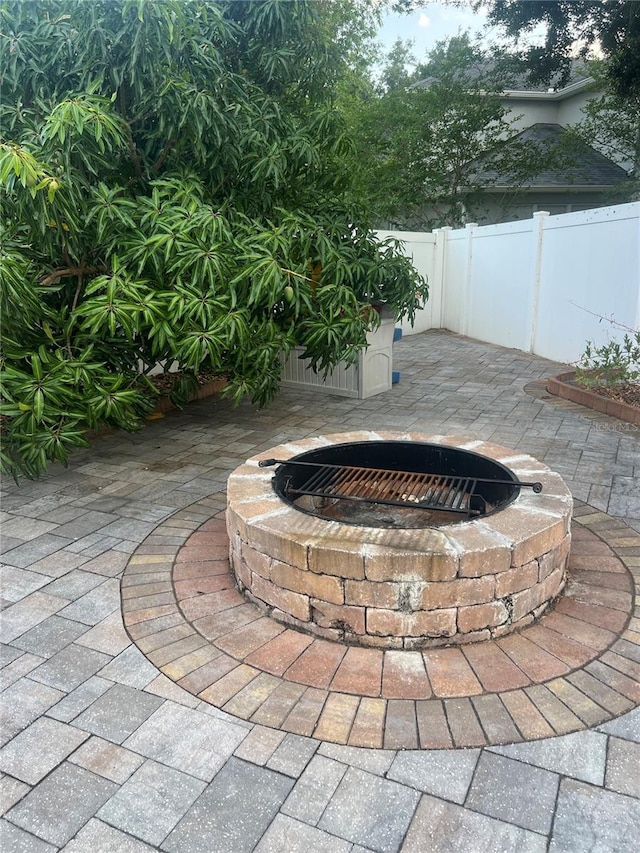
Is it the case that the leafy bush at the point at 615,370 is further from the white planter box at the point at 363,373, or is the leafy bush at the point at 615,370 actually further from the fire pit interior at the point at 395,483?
the fire pit interior at the point at 395,483

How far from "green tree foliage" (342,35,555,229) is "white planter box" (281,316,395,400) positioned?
674 cm

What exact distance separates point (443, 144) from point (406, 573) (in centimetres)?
1285

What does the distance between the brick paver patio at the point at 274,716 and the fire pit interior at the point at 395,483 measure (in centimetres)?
53

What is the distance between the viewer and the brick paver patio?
158 centimetres

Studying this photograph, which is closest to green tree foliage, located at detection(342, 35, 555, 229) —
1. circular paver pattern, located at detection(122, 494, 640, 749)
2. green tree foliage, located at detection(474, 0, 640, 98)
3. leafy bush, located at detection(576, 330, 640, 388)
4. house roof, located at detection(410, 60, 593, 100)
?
house roof, located at detection(410, 60, 593, 100)

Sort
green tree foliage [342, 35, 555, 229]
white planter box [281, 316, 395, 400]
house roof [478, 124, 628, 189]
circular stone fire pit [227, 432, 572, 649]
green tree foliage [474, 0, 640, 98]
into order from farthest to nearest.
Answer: house roof [478, 124, 628, 189] → green tree foliage [342, 35, 555, 229] → green tree foliage [474, 0, 640, 98] → white planter box [281, 316, 395, 400] → circular stone fire pit [227, 432, 572, 649]

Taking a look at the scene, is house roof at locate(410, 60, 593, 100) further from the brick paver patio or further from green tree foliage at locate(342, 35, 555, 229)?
the brick paver patio

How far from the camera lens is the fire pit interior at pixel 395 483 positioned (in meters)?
2.99

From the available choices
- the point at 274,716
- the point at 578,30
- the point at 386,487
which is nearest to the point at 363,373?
the point at 386,487

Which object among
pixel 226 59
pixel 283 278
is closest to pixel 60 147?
pixel 283 278

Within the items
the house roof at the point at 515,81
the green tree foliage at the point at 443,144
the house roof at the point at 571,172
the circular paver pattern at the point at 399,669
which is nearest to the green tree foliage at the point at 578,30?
the house roof at the point at 515,81

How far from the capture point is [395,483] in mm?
3291

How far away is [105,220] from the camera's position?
3.85m

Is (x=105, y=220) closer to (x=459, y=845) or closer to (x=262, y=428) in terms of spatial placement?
(x=262, y=428)
